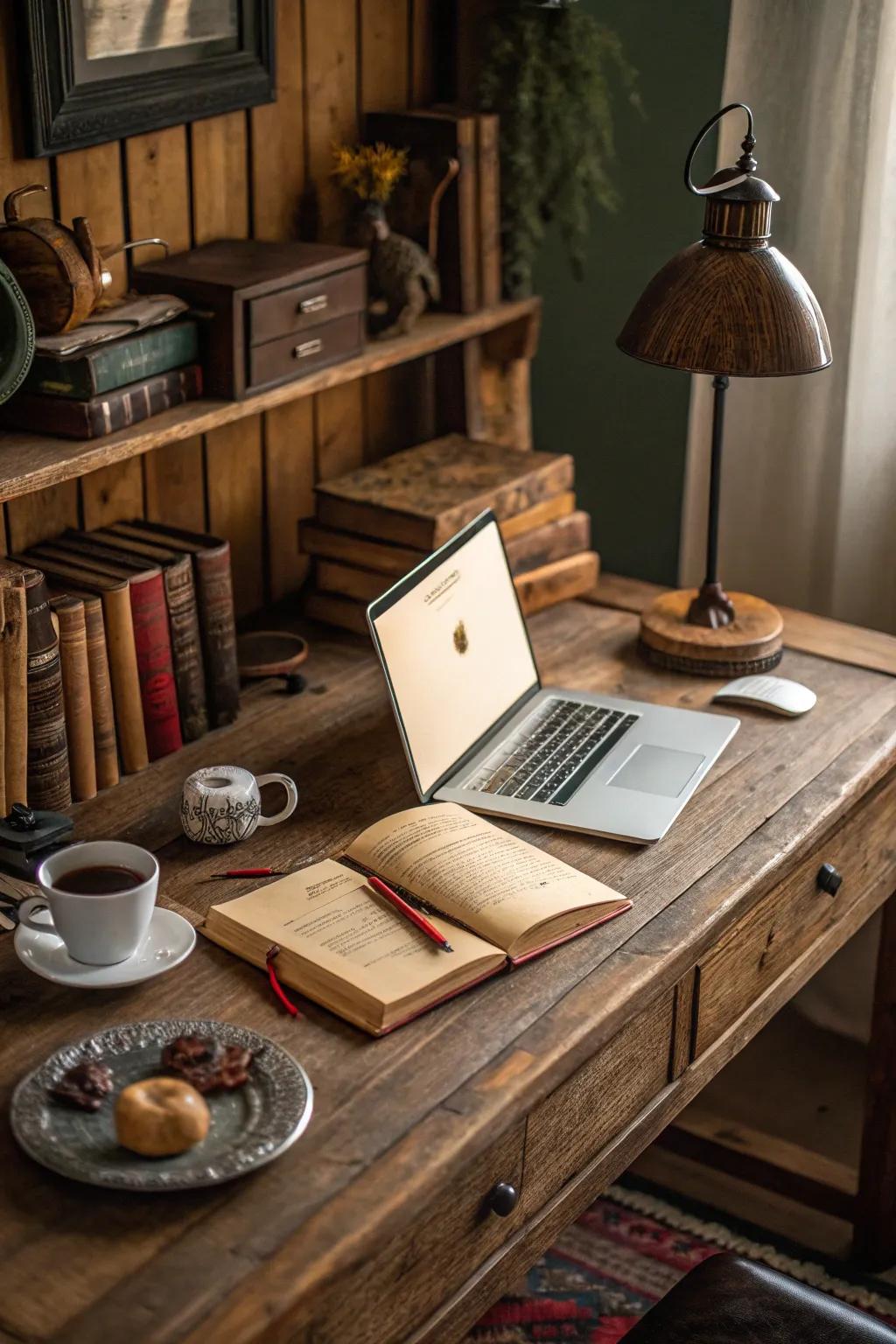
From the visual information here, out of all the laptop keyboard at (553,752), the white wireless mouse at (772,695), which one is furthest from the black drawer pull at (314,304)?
the white wireless mouse at (772,695)

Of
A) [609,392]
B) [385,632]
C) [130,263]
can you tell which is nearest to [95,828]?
[385,632]

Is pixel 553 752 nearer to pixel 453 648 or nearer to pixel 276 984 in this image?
pixel 453 648

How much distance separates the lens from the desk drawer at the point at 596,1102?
121cm

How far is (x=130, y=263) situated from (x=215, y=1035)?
33.9 inches

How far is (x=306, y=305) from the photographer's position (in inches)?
64.1

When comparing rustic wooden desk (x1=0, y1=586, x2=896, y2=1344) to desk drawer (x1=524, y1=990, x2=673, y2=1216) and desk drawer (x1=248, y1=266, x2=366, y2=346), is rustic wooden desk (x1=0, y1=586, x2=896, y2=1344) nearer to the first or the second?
desk drawer (x1=524, y1=990, x2=673, y2=1216)

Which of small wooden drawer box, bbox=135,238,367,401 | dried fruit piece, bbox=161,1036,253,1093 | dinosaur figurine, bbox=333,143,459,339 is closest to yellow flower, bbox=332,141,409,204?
dinosaur figurine, bbox=333,143,459,339

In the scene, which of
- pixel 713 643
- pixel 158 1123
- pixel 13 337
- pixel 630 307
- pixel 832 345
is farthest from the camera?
pixel 630 307

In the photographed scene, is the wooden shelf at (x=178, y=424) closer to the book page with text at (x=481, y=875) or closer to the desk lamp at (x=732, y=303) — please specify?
the desk lamp at (x=732, y=303)

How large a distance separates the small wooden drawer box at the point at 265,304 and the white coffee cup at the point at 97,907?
0.55 metres

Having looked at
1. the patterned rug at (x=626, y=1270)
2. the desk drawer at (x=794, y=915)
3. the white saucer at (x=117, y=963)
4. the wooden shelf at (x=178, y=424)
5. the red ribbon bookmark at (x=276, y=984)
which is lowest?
the patterned rug at (x=626, y=1270)

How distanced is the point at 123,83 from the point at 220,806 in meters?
0.72

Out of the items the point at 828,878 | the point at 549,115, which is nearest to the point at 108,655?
the point at 828,878

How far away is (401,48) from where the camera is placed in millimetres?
1900
